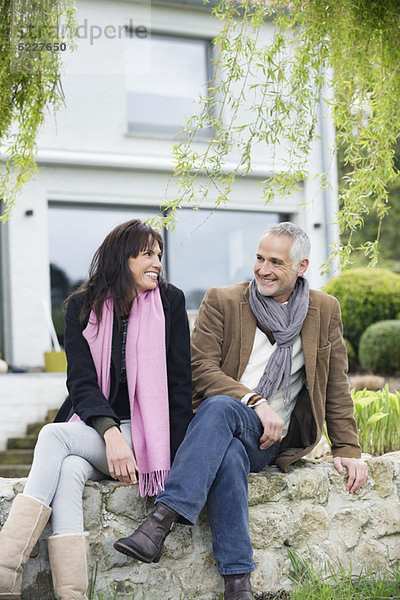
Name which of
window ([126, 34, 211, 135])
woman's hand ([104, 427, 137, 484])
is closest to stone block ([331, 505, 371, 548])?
woman's hand ([104, 427, 137, 484])

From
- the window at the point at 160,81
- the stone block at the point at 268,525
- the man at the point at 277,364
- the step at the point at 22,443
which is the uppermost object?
the window at the point at 160,81

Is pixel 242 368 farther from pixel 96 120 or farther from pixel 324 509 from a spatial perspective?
pixel 96 120

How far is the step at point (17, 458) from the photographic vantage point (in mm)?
6355

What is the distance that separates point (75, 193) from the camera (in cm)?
909

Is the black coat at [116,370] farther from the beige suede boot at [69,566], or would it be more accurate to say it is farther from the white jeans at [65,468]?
the beige suede boot at [69,566]

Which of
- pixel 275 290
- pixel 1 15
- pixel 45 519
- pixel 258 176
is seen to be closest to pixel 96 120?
pixel 258 176

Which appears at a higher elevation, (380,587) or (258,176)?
(258,176)

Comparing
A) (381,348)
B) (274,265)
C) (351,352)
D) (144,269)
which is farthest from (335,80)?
(351,352)

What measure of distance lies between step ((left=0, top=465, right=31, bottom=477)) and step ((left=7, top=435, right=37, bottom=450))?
425 mm

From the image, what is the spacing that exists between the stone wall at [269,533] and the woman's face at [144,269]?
0.82 metres

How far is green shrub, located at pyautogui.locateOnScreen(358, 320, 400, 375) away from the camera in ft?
27.8

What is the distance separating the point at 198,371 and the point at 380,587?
114cm

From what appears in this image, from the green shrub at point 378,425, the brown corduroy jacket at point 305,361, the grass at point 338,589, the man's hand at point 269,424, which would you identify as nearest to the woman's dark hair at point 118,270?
the brown corduroy jacket at point 305,361

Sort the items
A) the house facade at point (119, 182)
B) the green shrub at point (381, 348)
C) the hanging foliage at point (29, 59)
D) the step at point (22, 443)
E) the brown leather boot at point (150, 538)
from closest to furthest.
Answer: the brown leather boot at point (150, 538), the hanging foliage at point (29, 59), the step at point (22, 443), the green shrub at point (381, 348), the house facade at point (119, 182)
